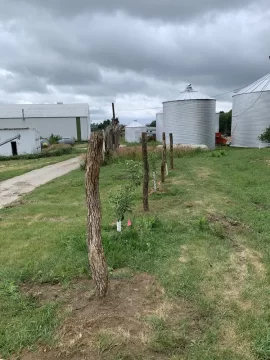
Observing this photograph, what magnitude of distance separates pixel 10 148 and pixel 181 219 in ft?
80.8

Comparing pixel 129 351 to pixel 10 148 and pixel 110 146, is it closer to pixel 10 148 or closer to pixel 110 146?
pixel 110 146

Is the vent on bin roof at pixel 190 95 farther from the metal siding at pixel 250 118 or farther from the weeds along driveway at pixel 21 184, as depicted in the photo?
the weeds along driveway at pixel 21 184

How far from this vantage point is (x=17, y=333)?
2.67m

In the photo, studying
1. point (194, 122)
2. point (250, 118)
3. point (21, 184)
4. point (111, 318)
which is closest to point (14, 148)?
point (194, 122)

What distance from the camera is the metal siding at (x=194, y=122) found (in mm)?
23672

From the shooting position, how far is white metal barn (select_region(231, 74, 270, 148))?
21.5 meters

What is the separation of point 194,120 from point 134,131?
17394mm

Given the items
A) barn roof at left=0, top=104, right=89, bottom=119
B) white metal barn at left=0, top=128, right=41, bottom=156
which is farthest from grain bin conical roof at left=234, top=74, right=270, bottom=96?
barn roof at left=0, top=104, right=89, bottom=119

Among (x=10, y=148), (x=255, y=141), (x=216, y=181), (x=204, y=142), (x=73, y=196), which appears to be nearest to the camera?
(x=73, y=196)

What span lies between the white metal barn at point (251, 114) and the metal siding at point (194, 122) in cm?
208

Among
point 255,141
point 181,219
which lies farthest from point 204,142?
point 181,219

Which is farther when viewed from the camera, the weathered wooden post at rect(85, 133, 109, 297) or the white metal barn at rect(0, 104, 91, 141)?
the white metal barn at rect(0, 104, 91, 141)

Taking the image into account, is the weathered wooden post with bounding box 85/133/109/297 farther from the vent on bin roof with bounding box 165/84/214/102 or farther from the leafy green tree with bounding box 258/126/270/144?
the vent on bin roof with bounding box 165/84/214/102

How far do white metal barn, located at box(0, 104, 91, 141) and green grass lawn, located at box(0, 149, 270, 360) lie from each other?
39492 millimetres
